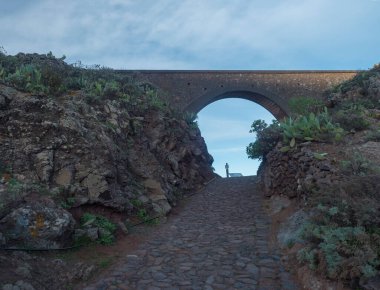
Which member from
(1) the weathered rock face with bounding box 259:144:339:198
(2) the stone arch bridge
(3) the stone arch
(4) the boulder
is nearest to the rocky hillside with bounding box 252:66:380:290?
(1) the weathered rock face with bounding box 259:144:339:198

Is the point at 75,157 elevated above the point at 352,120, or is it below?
below

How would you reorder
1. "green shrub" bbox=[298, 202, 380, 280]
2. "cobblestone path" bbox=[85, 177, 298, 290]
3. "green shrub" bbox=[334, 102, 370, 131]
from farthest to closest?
"green shrub" bbox=[334, 102, 370, 131]
"cobblestone path" bbox=[85, 177, 298, 290]
"green shrub" bbox=[298, 202, 380, 280]

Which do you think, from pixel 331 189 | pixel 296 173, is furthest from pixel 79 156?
pixel 331 189

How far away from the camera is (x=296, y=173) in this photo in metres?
9.04

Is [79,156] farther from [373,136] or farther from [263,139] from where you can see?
[373,136]

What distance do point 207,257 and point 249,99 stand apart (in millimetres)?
19429

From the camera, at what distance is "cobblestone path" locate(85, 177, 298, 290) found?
5523 mm

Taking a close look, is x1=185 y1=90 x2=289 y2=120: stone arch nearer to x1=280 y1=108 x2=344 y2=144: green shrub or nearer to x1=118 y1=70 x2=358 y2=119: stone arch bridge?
x1=118 y1=70 x2=358 y2=119: stone arch bridge

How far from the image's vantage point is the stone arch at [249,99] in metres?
23.6

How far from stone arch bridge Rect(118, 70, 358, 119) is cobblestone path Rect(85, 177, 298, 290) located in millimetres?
13863

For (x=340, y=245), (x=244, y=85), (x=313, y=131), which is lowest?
(x=340, y=245)

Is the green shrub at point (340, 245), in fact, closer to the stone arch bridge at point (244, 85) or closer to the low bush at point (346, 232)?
the low bush at point (346, 232)

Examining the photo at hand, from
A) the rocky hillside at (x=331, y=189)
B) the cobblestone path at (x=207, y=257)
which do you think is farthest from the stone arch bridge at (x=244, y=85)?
the cobblestone path at (x=207, y=257)

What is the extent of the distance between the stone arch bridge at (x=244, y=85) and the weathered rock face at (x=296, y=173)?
1299 cm
